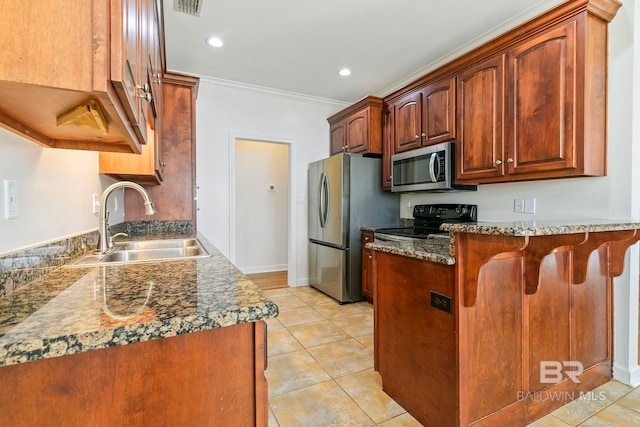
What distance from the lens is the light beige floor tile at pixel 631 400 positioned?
1.67m

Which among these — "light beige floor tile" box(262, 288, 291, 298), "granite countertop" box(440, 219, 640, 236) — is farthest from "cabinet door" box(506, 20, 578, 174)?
"light beige floor tile" box(262, 288, 291, 298)

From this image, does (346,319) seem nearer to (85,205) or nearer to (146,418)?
(85,205)

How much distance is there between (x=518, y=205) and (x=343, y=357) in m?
1.76

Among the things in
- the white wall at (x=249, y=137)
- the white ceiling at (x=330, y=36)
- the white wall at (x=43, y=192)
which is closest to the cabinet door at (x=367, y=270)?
the white wall at (x=249, y=137)

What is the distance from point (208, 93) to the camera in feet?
11.8

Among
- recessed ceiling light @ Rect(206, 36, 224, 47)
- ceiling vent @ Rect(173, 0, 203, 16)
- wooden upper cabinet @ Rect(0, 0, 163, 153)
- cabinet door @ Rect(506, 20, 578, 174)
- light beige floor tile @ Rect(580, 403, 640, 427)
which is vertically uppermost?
recessed ceiling light @ Rect(206, 36, 224, 47)

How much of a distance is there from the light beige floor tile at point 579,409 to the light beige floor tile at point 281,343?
1.60m

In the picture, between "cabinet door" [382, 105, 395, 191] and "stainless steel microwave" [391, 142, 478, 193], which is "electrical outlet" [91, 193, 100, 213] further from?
"cabinet door" [382, 105, 395, 191]

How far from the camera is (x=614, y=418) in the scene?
62.0 inches

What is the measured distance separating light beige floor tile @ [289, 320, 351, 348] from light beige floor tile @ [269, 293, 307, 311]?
1.77ft

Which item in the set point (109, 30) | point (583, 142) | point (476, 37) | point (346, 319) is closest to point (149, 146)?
point (109, 30)

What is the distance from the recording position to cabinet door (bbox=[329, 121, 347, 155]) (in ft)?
12.9

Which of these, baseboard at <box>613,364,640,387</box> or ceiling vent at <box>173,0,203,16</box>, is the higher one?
ceiling vent at <box>173,0,203,16</box>

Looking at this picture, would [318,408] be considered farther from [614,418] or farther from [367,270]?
[367,270]
